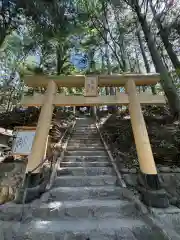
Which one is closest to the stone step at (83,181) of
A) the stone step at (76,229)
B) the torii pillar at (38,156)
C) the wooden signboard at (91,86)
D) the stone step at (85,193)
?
the stone step at (85,193)

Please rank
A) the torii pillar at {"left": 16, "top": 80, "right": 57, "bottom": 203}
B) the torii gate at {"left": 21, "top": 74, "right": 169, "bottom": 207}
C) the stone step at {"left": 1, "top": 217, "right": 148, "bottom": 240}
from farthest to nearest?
the torii gate at {"left": 21, "top": 74, "right": 169, "bottom": 207}, the torii pillar at {"left": 16, "top": 80, "right": 57, "bottom": 203}, the stone step at {"left": 1, "top": 217, "right": 148, "bottom": 240}

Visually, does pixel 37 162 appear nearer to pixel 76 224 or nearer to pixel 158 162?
pixel 76 224

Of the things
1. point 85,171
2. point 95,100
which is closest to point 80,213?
point 85,171

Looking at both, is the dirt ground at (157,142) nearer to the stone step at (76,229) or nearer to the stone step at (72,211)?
the stone step at (72,211)

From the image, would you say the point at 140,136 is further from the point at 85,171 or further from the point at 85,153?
the point at 85,153

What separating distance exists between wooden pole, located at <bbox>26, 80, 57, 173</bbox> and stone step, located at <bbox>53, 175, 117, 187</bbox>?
779 millimetres

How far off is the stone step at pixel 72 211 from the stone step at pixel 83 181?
692 millimetres

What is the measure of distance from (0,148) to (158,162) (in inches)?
213

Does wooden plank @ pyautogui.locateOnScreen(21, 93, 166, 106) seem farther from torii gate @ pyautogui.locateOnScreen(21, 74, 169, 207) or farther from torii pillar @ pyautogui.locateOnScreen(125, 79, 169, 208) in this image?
torii pillar @ pyautogui.locateOnScreen(125, 79, 169, 208)

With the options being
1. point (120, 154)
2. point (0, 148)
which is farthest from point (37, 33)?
point (120, 154)

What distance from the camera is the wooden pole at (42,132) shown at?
372 centimetres

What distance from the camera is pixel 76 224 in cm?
296

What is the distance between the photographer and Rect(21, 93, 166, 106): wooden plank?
459 cm

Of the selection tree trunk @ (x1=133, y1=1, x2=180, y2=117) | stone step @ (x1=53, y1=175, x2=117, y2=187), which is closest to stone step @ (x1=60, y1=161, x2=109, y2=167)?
stone step @ (x1=53, y1=175, x2=117, y2=187)
